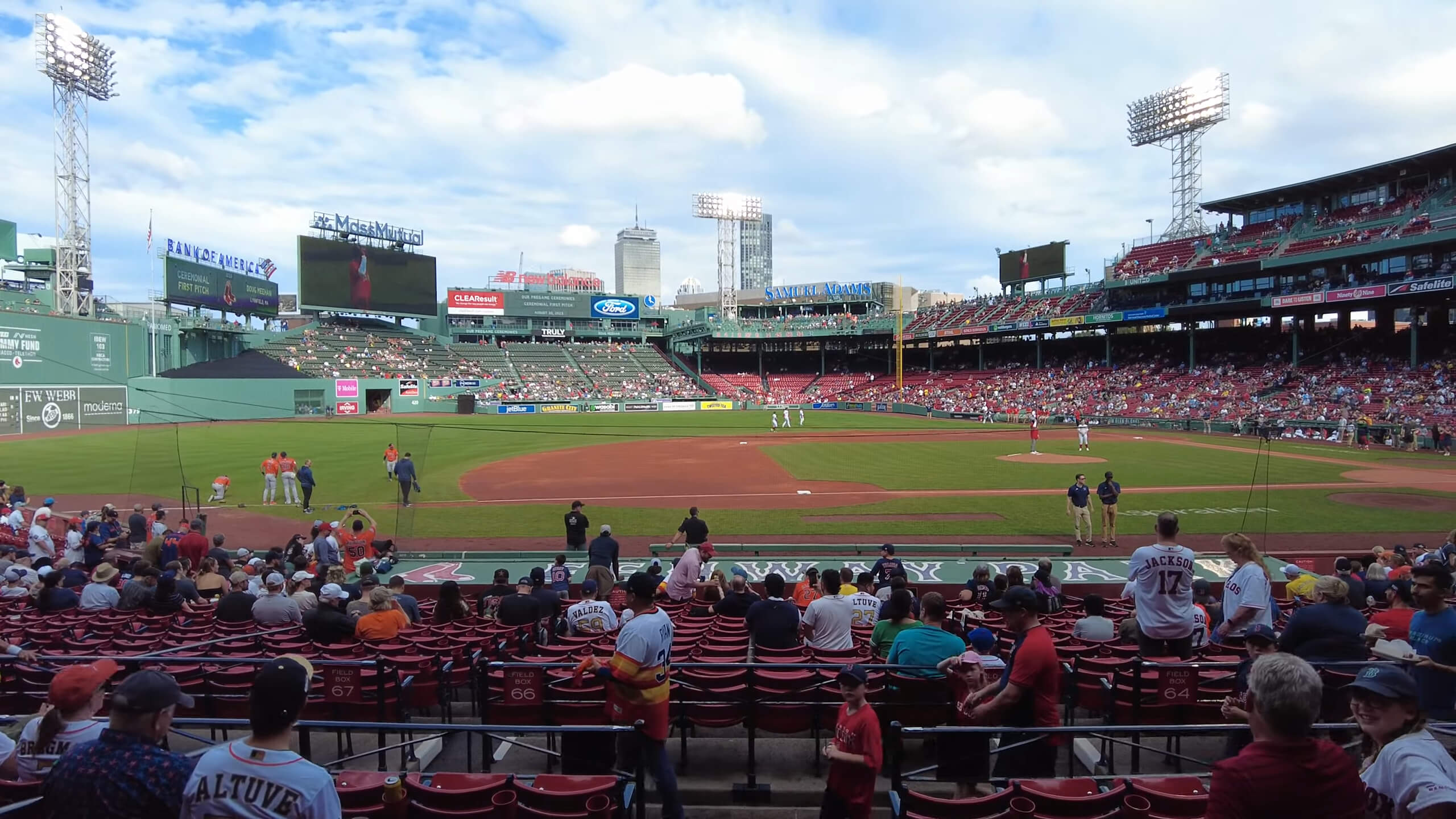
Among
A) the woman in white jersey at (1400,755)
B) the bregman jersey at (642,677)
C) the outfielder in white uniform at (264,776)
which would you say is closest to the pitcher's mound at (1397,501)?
the woman in white jersey at (1400,755)

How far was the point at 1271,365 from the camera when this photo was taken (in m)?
55.7

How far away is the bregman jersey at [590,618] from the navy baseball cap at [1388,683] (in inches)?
248

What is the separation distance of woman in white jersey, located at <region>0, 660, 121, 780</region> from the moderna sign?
306 ft

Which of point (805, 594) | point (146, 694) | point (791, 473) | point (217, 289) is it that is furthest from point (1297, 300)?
point (217, 289)

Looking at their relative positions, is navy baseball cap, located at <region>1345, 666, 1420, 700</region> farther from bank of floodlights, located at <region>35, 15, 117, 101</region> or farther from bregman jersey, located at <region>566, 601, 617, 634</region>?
bank of floodlights, located at <region>35, 15, 117, 101</region>

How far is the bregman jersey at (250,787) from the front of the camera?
9.46ft

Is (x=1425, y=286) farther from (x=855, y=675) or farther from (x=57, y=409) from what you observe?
(x=57, y=409)

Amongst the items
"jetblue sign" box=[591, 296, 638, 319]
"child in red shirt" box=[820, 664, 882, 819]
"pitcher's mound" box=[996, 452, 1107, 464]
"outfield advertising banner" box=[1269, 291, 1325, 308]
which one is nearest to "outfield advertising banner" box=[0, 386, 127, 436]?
"pitcher's mound" box=[996, 452, 1107, 464]

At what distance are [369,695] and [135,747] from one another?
3.88 meters

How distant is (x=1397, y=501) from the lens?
23188mm

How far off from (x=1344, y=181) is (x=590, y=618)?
227 ft

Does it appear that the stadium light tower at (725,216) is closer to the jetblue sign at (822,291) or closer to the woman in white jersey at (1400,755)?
the jetblue sign at (822,291)

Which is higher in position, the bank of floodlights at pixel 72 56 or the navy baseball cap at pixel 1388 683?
the bank of floodlights at pixel 72 56

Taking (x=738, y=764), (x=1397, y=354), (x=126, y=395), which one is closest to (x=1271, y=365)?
(x=1397, y=354)
